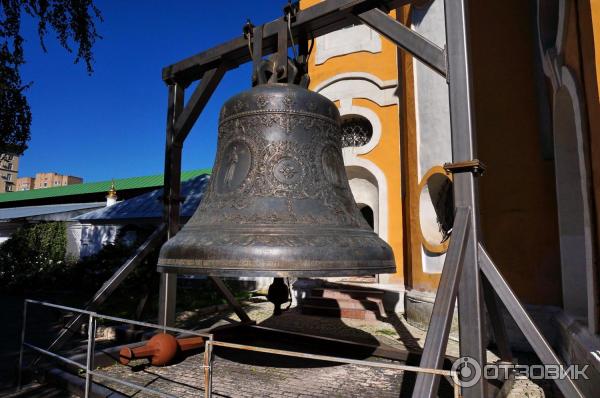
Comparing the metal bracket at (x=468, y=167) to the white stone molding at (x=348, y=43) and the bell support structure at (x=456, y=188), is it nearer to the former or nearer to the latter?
the bell support structure at (x=456, y=188)

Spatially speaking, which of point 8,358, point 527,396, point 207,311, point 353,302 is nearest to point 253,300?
point 207,311

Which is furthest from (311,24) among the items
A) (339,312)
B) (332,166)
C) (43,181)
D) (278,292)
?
(43,181)

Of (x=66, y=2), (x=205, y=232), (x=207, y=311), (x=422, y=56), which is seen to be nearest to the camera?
(x=205, y=232)

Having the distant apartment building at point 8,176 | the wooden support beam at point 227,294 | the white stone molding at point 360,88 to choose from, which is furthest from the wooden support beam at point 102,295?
the distant apartment building at point 8,176

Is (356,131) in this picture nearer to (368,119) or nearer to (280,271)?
(368,119)

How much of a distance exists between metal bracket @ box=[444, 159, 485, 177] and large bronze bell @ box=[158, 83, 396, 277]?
1.99 feet

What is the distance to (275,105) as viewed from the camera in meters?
2.37

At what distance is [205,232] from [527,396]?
3.40 meters

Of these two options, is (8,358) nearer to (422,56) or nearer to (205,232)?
(205,232)

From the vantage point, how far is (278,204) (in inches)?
84.9

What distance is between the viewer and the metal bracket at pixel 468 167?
2268 mm

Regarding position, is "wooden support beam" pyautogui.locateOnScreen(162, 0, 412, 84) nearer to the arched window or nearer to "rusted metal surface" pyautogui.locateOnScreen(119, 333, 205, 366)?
"rusted metal surface" pyautogui.locateOnScreen(119, 333, 205, 366)

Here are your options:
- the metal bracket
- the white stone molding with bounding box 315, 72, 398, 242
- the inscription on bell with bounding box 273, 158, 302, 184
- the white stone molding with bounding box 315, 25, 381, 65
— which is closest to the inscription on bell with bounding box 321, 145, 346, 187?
the inscription on bell with bounding box 273, 158, 302, 184

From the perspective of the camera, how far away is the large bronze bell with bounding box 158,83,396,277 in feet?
6.09
